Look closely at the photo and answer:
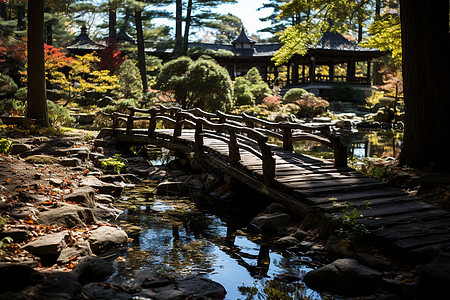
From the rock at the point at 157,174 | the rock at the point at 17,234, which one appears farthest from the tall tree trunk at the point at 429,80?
the rock at the point at 17,234

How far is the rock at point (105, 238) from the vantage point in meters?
5.15

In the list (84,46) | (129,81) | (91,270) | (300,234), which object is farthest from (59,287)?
(84,46)

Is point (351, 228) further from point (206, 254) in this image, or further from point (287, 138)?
point (287, 138)

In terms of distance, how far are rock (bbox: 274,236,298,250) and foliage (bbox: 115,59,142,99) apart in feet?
68.6

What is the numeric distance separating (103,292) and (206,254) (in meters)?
1.81

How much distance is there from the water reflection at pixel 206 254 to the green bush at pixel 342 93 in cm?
2676

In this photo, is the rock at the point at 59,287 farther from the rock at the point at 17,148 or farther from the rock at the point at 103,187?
the rock at the point at 17,148

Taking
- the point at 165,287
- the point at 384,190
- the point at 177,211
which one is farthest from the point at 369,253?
the point at 177,211

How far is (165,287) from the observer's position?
162 inches

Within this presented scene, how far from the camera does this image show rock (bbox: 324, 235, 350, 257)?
4.83m

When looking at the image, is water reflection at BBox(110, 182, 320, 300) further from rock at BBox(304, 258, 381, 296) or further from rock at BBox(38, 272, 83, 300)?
rock at BBox(38, 272, 83, 300)

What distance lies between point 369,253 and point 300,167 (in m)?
3.15

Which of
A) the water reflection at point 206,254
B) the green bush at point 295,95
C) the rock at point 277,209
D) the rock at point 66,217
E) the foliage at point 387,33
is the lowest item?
the water reflection at point 206,254

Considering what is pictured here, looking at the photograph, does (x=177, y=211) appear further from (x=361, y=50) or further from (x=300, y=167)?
(x=361, y=50)
